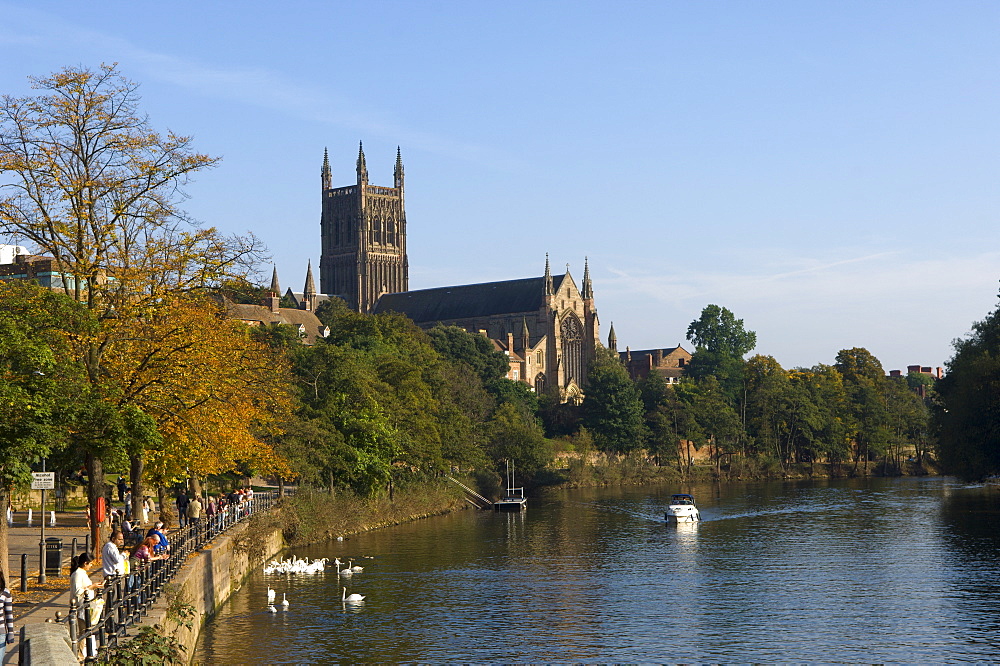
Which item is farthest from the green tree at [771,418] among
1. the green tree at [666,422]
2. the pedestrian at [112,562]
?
the pedestrian at [112,562]

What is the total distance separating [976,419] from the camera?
77875 mm

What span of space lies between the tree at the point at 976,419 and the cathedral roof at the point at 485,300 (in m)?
Result: 104

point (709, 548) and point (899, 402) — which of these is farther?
point (899, 402)

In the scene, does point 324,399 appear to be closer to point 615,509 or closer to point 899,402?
point 615,509

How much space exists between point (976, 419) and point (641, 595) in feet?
144

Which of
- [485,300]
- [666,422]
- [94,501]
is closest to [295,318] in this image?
[485,300]

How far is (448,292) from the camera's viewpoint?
7849 inches

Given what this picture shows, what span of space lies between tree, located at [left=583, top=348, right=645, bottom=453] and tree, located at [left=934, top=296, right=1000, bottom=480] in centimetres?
4143

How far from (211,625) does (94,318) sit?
10.1m

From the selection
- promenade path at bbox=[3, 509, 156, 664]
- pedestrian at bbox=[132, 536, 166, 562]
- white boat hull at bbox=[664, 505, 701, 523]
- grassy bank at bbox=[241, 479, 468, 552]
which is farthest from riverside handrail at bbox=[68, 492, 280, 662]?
white boat hull at bbox=[664, 505, 701, 523]

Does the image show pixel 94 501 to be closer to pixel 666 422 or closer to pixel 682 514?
pixel 682 514

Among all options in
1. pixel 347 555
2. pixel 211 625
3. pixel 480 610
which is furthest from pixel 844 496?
pixel 211 625

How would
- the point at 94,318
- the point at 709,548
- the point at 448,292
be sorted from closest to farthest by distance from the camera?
the point at 94,318 → the point at 709,548 → the point at 448,292

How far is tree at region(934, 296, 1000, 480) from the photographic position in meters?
77.0
